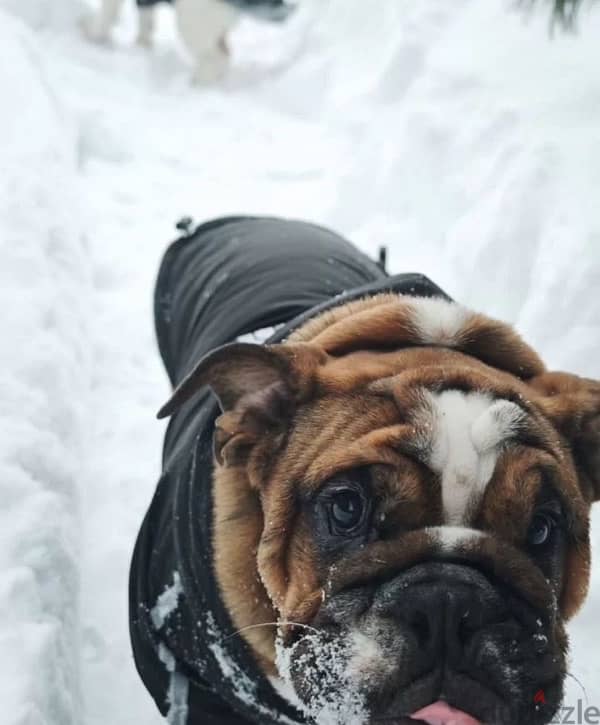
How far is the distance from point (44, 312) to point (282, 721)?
6.45 feet

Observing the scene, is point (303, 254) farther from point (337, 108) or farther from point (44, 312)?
point (337, 108)

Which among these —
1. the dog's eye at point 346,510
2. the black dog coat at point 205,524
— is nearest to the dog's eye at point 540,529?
the dog's eye at point 346,510

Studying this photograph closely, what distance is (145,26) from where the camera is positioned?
8.45 meters

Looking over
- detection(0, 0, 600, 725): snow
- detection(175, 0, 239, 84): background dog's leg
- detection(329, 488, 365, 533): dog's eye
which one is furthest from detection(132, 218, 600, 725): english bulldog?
detection(175, 0, 239, 84): background dog's leg

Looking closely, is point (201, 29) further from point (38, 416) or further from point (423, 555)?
point (423, 555)

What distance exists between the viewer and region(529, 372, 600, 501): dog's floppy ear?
211 cm

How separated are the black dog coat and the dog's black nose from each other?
591 mm

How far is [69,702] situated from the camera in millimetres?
2451

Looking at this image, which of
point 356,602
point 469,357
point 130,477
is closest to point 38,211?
point 130,477

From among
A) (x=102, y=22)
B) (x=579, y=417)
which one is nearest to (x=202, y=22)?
(x=102, y=22)

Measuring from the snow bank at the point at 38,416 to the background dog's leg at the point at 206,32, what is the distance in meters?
2.95

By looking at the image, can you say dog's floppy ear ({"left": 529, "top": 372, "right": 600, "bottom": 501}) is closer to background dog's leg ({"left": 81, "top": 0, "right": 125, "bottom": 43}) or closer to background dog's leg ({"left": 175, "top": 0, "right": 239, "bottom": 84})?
background dog's leg ({"left": 175, "top": 0, "right": 239, "bottom": 84})

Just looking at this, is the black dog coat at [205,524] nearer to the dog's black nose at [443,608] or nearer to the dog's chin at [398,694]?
the dog's chin at [398,694]

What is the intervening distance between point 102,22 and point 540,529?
24.5ft
